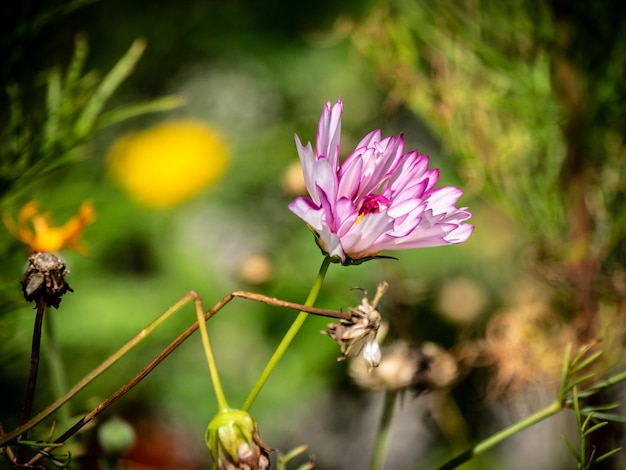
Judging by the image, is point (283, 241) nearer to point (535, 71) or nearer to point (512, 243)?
point (512, 243)

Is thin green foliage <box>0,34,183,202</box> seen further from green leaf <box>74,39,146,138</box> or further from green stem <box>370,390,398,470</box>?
green stem <box>370,390,398,470</box>

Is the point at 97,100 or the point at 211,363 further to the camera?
the point at 97,100

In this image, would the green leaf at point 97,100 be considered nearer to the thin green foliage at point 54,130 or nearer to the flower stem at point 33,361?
the thin green foliage at point 54,130

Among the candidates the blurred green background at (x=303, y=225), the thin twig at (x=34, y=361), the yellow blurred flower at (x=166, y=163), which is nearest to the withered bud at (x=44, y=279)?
the thin twig at (x=34, y=361)

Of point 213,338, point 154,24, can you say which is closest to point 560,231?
point 213,338

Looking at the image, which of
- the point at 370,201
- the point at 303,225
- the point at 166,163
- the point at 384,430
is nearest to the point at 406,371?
the point at 384,430

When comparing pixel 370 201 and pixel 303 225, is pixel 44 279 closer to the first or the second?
pixel 370 201
